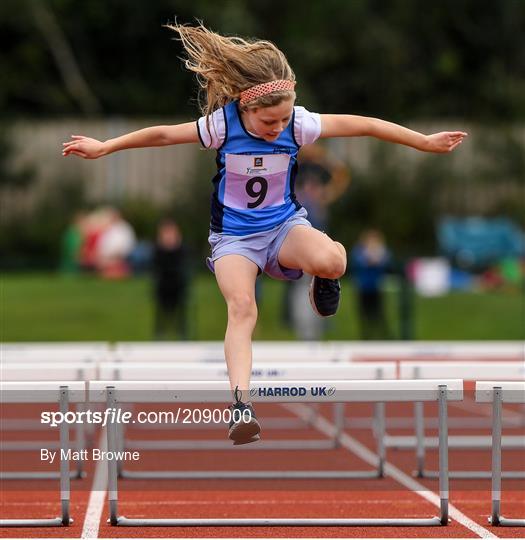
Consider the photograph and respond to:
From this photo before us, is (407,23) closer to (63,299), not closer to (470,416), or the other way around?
(63,299)

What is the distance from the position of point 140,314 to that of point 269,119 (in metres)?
11.9

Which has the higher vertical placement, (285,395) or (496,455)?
(285,395)

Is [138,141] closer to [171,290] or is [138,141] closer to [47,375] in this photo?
[47,375]

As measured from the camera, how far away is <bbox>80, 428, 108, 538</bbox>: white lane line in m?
6.70

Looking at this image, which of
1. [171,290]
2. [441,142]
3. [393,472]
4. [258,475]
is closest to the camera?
[441,142]

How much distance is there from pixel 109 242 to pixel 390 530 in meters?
15.3

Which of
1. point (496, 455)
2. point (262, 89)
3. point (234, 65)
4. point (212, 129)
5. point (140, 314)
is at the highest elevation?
point (140, 314)

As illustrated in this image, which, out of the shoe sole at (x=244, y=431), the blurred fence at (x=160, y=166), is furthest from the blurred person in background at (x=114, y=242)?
the shoe sole at (x=244, y=431)

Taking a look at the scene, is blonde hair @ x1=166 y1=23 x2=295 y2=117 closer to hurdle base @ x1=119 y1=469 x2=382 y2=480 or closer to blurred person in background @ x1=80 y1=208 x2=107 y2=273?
hurdle base @ x1=119 y1=469 x2=382 y2=480

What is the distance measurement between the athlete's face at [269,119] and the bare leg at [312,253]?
0.50 meters

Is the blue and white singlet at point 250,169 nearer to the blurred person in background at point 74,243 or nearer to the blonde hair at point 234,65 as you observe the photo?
the blonde hair at point 234,65

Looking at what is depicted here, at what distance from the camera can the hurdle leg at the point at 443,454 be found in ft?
22.0

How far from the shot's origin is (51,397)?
6824 millimetres

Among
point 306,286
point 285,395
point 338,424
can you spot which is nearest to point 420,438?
point 338,424
